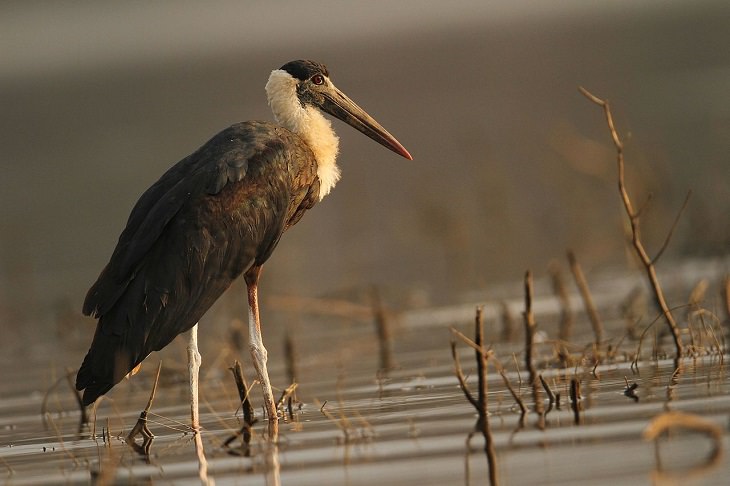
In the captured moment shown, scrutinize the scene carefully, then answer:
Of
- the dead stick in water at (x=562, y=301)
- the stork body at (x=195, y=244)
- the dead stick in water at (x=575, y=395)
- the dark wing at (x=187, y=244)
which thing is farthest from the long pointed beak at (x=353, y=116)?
the dead stick in water at (x=575, y=395)

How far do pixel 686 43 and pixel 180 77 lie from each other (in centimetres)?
→ 1659

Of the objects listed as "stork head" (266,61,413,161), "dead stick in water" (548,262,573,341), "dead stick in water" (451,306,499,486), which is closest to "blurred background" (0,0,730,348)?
"dead stick in water" (548,262,573,341)

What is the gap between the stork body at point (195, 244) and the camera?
946 centimetres

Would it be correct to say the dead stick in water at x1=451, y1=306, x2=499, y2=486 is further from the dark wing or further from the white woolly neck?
the white woolly neck

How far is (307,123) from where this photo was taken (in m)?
11.1

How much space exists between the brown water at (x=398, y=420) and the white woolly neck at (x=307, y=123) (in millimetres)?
1253

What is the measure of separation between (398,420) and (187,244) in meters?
1.67

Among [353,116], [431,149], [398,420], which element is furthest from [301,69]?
[431,149]

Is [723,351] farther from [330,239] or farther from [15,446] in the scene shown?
[330,239]

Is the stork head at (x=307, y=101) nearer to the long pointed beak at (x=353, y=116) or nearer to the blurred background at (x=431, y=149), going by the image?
the long pointed beak at (x=353, y=116)

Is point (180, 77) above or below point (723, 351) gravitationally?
above

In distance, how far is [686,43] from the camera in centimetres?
4403

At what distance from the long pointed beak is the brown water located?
1178 mm

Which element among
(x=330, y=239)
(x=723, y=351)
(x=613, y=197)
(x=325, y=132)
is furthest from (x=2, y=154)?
(x=723, y=351)
